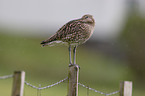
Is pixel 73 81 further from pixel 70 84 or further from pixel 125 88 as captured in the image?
pixel 125 88

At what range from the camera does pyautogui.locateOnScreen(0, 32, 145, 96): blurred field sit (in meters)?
33.2

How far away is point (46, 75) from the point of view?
110 ft

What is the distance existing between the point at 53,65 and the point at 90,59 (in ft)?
15.3

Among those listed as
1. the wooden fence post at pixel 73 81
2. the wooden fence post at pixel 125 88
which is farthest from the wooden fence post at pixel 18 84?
the wooden fence post at pixel 125 88

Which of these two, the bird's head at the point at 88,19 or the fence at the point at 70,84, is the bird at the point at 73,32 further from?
the fence at the point at 70,84

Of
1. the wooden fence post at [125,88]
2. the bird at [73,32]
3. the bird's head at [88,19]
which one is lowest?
the wooden fence post at [125,88]

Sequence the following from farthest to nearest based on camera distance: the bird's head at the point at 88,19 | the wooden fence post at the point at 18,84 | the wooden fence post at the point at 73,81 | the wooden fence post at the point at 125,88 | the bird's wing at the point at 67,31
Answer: the bird's head at the point at 88,19
the bird's wing at the point at 67,31
the wooden fence post at the point at 125,88
the wooden fence post at the point at 73,81
the wooden fence post at the point at 18,84

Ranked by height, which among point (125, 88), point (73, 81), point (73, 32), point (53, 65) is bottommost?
point (125, 88)

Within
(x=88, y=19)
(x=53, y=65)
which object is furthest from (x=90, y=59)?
(x=88, y=19)

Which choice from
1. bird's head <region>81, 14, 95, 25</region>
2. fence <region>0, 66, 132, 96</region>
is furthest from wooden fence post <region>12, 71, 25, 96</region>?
bird's head <region>81, 14, 95, 25</region>

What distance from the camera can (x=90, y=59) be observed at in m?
38.2

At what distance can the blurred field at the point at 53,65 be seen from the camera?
33250mm

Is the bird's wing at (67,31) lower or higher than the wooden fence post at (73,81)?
higher

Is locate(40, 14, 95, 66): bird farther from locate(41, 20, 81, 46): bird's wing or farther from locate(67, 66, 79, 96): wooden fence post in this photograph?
locate(67, 66, 79, 96): wooden fence post
